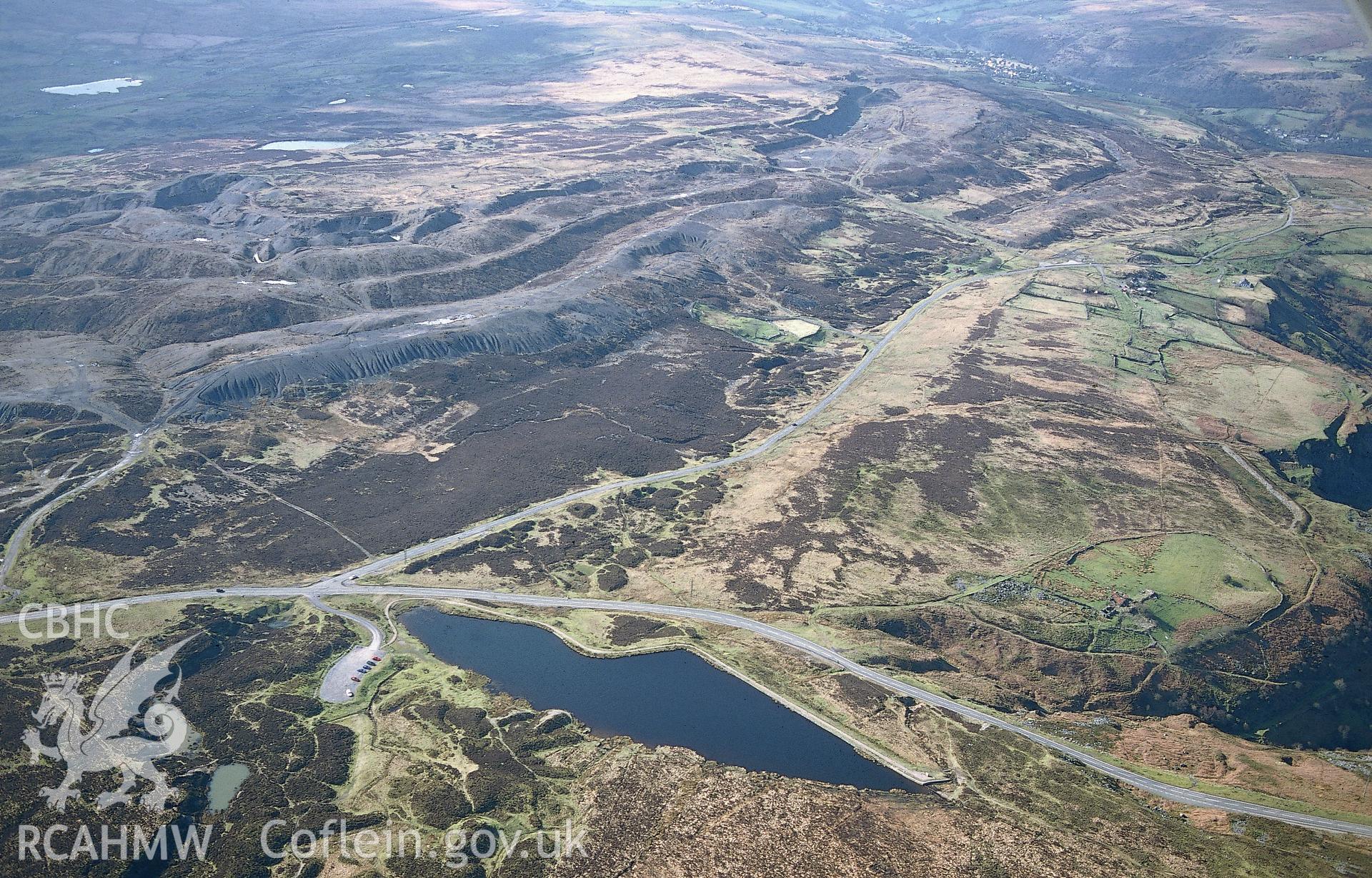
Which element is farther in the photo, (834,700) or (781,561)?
(781,561)

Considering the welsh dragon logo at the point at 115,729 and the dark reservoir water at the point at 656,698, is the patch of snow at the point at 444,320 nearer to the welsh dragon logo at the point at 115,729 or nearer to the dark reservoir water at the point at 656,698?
the dark reservoir water at the point at 656,698

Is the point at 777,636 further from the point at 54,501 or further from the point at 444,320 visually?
the point at 444,320

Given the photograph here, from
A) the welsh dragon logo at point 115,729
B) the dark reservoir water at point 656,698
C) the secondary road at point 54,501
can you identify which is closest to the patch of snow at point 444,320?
the secondary road at point 54,501

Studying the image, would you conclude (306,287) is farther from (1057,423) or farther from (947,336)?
(1057,423)

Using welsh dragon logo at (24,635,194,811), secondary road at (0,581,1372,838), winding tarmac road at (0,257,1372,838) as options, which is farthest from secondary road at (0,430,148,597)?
welsh dragon logo at (24,635,194,811)

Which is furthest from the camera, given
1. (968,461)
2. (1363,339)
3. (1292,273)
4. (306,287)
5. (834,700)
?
(1292,273)

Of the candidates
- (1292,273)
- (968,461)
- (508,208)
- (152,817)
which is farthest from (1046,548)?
(508,208)
